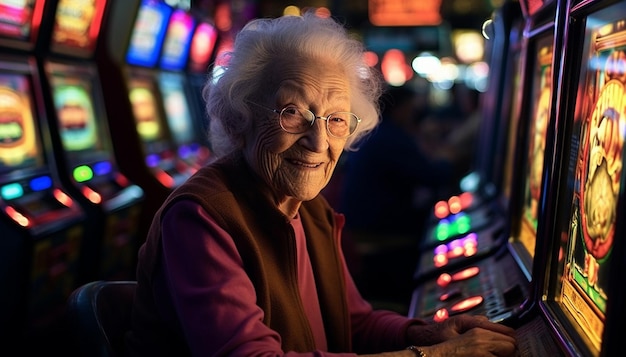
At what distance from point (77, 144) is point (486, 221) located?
2.24 m

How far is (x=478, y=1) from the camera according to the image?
1514 cm

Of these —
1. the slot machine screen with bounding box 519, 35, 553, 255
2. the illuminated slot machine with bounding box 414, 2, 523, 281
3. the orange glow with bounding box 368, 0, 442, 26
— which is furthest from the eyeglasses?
the orange glow with bounding box 368, 0, 442, 26

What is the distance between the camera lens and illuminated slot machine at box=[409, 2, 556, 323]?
2.17 meters

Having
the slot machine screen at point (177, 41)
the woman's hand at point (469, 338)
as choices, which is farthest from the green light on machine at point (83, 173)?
the woman's hand at point (469, 338)

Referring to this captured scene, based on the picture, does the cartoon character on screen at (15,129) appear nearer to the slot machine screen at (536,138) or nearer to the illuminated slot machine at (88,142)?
the illuminated slot machine at (88,142)

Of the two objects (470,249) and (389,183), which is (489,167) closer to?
(389,183)

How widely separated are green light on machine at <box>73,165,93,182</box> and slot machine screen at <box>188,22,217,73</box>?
2246 millimetres

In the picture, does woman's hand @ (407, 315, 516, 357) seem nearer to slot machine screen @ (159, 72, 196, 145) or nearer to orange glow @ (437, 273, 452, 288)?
orange glow @ (437, 273, 452, 288)

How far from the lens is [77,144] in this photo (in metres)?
3.91

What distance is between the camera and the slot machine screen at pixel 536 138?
2436 mm

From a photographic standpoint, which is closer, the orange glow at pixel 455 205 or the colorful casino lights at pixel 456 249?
the colorful casino lights at pixel 456 249

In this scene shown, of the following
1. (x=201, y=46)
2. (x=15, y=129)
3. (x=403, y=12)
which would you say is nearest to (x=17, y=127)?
(x=15, y=129)

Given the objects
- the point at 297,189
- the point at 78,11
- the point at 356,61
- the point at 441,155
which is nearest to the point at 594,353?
the point at 297,189

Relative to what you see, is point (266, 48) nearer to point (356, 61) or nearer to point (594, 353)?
point (356, 61)
